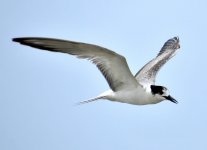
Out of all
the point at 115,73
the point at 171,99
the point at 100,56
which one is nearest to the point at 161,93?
the point at 171,99

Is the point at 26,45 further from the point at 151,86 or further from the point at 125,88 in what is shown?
the point at 151,86

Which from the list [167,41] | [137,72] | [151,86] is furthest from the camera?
[167,41]

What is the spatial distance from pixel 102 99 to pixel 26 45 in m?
2.33

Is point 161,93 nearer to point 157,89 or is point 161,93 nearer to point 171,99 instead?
point 157,89

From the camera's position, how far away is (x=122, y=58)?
8461mm

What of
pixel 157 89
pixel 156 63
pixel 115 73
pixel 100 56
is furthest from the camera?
pixel 156 63

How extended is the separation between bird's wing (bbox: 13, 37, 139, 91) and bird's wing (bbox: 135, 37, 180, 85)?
1.36 meters

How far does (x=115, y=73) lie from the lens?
29.5 feet

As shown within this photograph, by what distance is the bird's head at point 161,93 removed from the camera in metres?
9.60

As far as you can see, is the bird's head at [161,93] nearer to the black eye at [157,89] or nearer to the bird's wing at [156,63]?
the black eye at [157,89]

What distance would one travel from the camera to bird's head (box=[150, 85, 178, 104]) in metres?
9.60

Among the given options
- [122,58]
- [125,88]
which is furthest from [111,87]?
[122,58]

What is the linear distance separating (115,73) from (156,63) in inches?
121

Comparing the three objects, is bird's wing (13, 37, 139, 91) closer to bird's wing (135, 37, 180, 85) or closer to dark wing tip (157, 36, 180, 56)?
bird's wing (135, 37, 180, 85)
